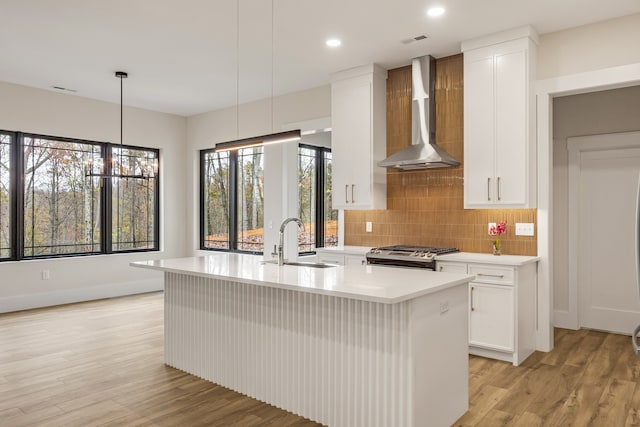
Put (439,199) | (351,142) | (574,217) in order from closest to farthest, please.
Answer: (439,199)
(574,217)
(351,142)

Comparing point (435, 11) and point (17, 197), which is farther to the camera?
point (17, 197)

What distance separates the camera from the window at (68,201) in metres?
6.03

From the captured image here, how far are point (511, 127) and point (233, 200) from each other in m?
4.69

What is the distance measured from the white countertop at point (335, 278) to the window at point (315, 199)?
161 inches

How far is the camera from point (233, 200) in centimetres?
757

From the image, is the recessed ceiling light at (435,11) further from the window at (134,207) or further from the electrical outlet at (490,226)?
the window at (134,207)

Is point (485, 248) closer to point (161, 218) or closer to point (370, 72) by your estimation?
point (370, 72)

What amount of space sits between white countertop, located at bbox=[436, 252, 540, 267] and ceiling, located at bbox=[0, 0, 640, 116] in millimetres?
2084

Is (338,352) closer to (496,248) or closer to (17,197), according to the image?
(496,248)

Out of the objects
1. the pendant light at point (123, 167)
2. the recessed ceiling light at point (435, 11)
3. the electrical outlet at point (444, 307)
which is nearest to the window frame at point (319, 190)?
the pendant light at point (123, 167)

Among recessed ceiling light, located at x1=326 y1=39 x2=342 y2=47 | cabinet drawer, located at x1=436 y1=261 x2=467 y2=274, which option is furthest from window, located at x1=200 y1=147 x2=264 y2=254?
cabinet drawer, located at x1=436 y1=261 x2=467 y2=274

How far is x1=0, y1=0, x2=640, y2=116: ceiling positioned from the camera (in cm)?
370

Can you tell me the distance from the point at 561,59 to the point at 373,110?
1.89 metres

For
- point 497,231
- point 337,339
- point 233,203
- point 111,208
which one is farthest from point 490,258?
point 111,208
